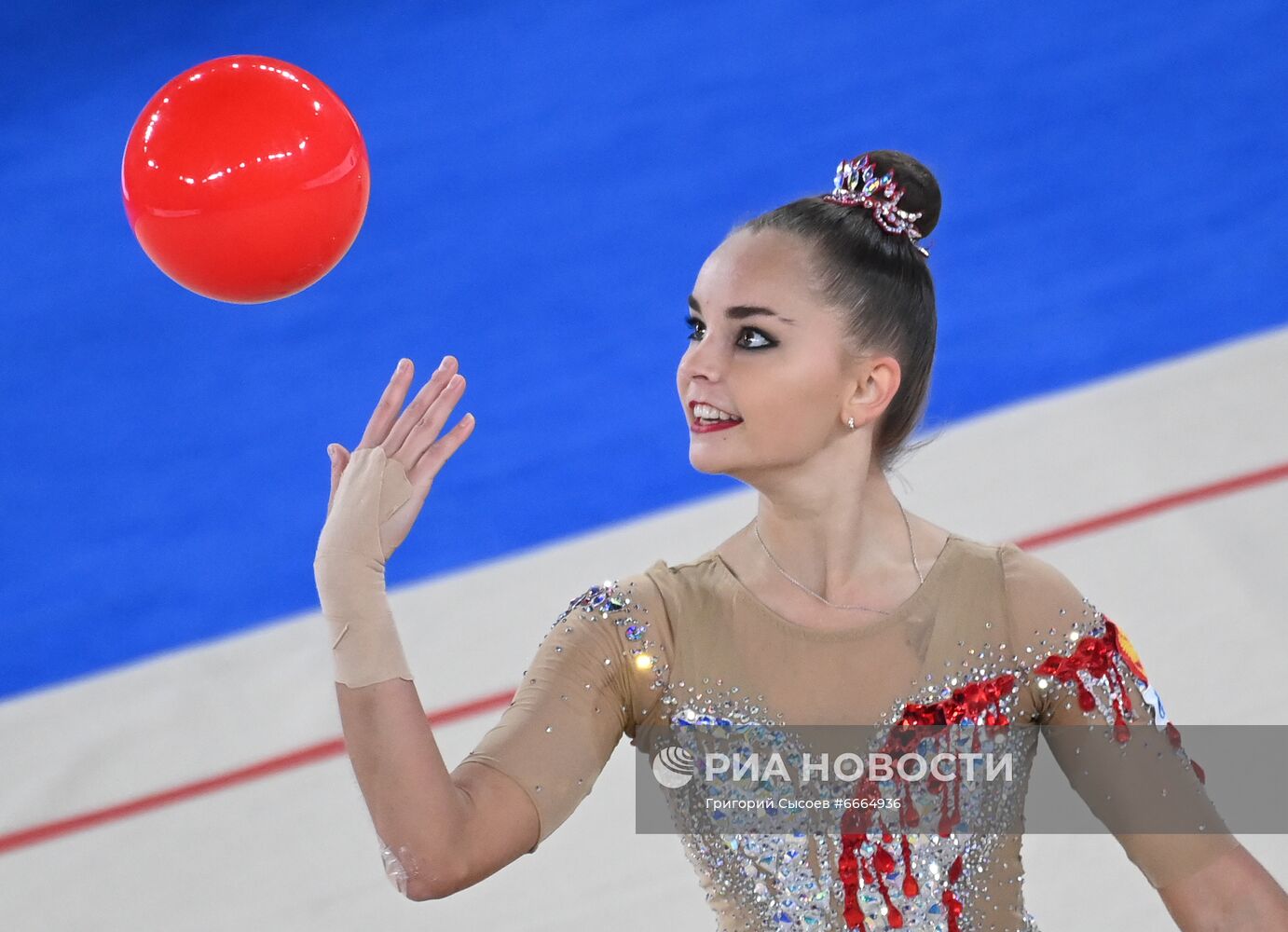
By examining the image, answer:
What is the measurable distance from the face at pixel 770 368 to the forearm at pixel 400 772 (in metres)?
0.49

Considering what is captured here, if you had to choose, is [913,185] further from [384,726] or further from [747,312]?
[384,726]

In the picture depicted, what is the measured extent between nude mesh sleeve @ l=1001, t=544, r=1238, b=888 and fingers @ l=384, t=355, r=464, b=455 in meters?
0.80

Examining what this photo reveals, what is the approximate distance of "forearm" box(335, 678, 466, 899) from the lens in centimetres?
182

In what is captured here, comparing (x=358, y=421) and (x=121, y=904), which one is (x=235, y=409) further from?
(x=121, y=904)

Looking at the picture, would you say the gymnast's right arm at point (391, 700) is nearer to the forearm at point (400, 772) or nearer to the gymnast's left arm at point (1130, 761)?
the forearm at point (400, 772)

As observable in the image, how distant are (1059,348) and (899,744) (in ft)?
10.2

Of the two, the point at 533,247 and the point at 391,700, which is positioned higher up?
the point at 533,247

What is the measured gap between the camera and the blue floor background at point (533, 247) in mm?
4707

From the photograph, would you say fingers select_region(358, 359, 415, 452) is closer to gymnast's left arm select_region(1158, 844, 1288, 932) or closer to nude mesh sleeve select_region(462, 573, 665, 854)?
nude mesh sleeve select_region(462, 573, 665, 854)

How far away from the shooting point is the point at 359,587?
6.03ft

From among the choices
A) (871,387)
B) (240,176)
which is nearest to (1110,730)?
(871,387)

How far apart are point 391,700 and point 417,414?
34cm

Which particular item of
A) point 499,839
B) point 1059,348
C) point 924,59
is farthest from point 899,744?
point 924,59

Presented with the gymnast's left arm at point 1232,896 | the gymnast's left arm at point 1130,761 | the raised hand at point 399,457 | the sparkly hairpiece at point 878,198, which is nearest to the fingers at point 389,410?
the raised hand at point 399,457
